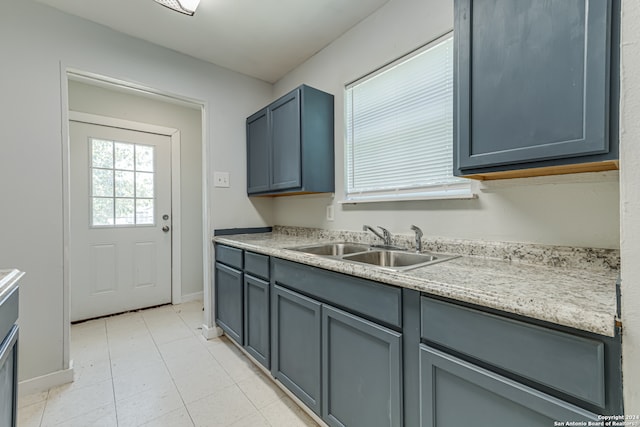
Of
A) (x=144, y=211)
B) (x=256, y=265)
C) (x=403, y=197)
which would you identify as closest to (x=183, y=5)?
(x=256, y=265)

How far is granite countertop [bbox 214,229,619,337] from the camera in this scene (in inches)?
25.5

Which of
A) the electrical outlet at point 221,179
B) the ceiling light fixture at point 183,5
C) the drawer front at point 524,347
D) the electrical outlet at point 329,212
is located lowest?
the drawer front at point 524,347

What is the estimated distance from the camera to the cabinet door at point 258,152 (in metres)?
2.43

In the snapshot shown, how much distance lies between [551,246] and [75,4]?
3041mm

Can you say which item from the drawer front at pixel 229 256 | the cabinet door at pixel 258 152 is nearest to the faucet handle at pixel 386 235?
the drawer front at pixel 229 256

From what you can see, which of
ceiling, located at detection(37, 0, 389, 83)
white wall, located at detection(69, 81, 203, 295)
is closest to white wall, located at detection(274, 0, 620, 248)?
ceiling, located at detection(37, 0, 389, 83)

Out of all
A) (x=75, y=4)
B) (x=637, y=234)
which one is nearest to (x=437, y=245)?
(x=637, y=234)

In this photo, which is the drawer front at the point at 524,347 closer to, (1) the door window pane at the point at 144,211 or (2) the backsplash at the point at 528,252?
(2) the backsplash at the point at 528,252

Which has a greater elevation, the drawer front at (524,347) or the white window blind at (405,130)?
the white window blind at (405,130)

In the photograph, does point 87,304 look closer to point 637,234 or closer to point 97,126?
point 97,126

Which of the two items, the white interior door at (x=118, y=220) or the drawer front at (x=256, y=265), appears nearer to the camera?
the drawer front at (x=256, y=265)

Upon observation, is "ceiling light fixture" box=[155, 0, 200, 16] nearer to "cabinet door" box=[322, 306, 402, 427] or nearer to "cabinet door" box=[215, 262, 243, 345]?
"cabinet door" box=[215, 262, 243, 345]

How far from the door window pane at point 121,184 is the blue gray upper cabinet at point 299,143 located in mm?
1642

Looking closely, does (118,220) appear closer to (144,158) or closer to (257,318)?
(144,158)
